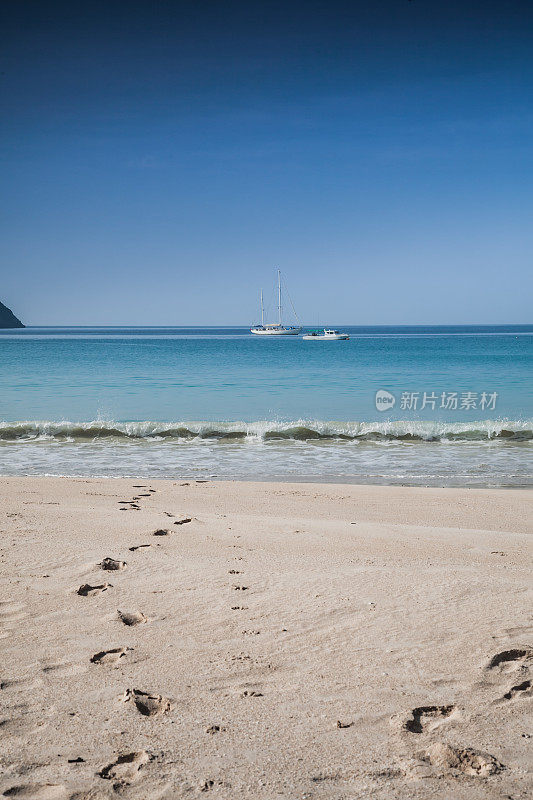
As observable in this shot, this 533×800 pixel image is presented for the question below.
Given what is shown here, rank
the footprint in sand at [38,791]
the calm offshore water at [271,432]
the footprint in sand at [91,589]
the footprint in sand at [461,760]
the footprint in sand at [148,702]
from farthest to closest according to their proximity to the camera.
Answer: the calm offshore water at [271,432] < the footprint in sand at [91,589] < the footprint in sand at [148,702] < the footprint in sand at [461,760] < the footprint in sand at [38,791]

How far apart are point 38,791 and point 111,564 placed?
8.28ft

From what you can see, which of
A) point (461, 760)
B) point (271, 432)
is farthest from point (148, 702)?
point (271, 432)

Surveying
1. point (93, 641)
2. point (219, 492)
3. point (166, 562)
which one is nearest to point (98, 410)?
point (219, 492)

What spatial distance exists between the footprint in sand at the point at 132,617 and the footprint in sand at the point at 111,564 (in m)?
0.90

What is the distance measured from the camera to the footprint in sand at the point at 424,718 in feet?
8.65

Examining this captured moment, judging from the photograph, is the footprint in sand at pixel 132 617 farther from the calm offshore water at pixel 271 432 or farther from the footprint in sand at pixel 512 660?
the calm offshore water at pixel 271 432

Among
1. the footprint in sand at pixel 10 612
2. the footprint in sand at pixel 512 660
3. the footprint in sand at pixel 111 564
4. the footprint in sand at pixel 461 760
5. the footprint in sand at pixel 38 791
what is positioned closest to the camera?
the footprint in sand at pixel 38 791

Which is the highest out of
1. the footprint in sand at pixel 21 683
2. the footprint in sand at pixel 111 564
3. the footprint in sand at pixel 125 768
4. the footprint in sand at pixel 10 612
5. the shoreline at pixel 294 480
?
the footprint in sand at pixel 21 683

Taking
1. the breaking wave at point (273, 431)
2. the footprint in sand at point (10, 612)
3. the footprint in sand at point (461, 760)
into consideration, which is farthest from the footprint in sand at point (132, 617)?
the breaking wave at point (273, 431)

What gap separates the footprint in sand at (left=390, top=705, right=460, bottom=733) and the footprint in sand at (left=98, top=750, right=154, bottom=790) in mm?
1128

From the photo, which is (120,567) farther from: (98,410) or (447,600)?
(98,410)

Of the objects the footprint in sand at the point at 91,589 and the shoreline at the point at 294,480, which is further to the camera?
the shoreline at the point at 294,480

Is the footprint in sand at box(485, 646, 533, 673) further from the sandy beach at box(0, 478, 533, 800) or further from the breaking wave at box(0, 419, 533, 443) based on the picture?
the breaking wave at box(0, 419, 533, 443)

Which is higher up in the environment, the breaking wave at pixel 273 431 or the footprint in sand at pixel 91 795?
the footprint in sand at pixel 91 795
